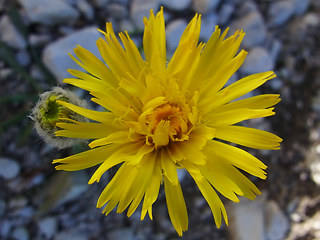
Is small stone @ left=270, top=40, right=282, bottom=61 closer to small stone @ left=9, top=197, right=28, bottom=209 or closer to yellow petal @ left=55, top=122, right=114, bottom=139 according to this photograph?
yellow petal @ left=55, top=122, right=114, bottom=139

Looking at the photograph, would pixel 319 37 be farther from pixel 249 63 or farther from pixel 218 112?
pixel 218 112

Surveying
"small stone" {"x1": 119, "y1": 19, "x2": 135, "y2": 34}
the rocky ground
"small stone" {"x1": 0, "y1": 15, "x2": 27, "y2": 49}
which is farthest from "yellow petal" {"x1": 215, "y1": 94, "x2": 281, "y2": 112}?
"small stone" {"x1": 0, "y1": 15, "x2": 27, "y2": 49}

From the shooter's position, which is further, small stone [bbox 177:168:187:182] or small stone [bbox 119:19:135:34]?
small stone [bbox 119:19:135:34]

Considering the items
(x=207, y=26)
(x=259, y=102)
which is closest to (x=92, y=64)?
A: (x=259, y=102)

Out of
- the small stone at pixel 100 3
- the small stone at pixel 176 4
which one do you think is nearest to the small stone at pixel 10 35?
the small stone at pixel 100 3

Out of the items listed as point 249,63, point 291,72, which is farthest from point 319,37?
point 249,63

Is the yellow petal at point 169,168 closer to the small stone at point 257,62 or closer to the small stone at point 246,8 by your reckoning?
the small stone at point 257,62
